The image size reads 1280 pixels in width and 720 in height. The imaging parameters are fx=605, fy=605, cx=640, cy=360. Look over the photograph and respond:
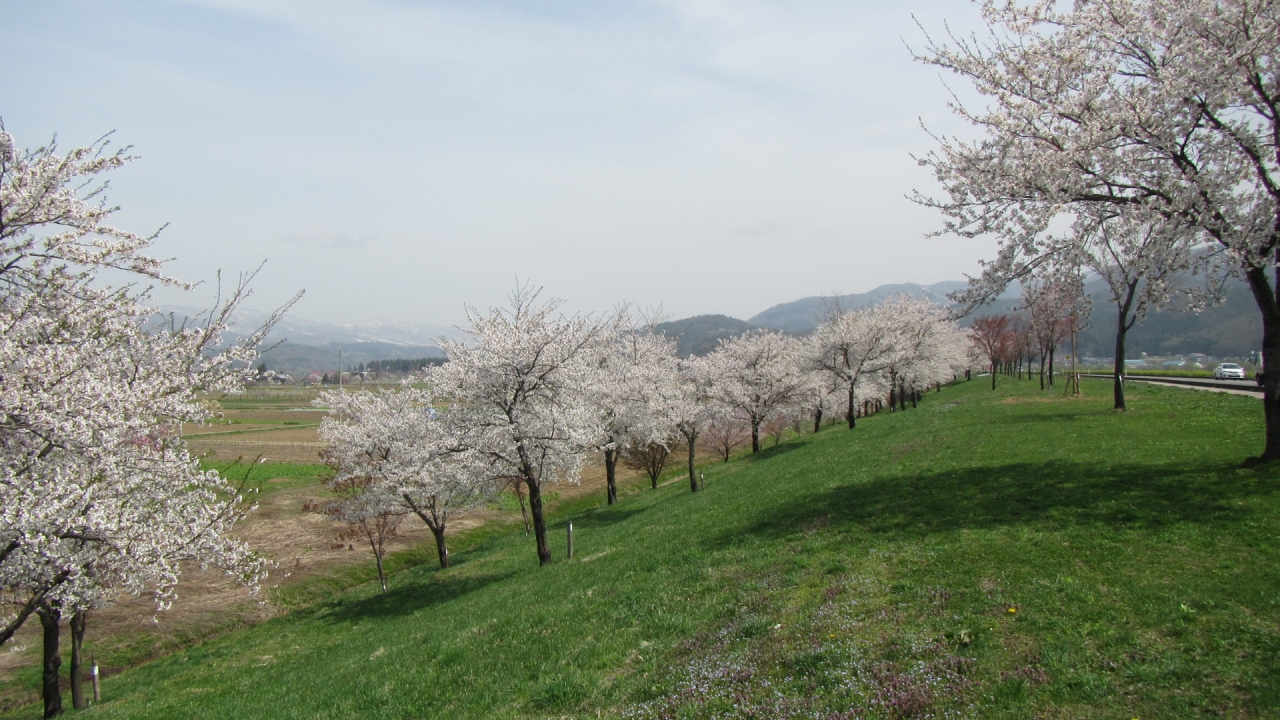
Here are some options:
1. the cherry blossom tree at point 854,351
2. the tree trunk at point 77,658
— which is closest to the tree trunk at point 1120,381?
the cherry blossom tree at point 854,351

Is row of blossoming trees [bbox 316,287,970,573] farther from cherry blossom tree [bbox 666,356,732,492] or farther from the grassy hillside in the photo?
the grassy hillside

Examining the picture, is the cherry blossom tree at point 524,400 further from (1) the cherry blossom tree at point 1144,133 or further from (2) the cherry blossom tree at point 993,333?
(2) the cherry blossom tree at point 993,333

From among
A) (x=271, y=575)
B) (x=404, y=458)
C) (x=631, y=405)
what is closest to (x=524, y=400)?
(x=404, y=458)

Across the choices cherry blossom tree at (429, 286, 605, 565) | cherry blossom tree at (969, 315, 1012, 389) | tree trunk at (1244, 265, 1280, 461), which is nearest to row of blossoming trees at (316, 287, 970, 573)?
cherry blossom tree at (429, 286, 605, 565)

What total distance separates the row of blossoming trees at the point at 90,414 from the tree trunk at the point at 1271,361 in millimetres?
22615

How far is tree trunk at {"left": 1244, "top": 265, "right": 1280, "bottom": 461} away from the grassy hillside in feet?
4.00

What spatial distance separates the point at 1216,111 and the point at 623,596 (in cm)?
1704

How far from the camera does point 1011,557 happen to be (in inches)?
413

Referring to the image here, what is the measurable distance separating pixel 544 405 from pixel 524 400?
0.81 meters

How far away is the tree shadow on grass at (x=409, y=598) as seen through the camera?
23.6 m

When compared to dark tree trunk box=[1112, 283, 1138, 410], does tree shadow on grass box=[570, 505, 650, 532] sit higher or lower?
lower

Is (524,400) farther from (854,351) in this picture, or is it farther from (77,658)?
(854,351)

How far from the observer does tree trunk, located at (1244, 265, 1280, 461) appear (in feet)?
45.0

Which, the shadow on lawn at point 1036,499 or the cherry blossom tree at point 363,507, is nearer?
the shadow on lawn at point 1036,499
